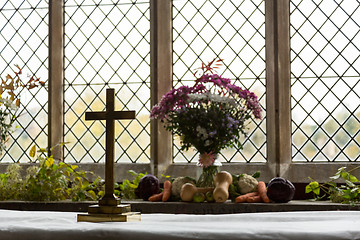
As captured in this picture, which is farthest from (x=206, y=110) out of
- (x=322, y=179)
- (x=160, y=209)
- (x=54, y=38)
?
(x=54, y=38)

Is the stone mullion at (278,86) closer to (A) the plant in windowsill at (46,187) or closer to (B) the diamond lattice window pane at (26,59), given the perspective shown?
(A) the plant in windowsill at (46,187)

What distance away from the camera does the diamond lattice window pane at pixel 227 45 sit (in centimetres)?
530

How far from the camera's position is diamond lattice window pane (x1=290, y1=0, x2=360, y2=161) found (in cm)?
511

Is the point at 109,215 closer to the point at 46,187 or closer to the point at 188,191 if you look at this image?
the point at 188,191

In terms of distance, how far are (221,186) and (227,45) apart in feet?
6.21

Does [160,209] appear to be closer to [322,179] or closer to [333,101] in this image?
[322,179]

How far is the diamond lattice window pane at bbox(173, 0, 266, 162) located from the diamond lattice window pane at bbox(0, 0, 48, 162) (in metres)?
1.39

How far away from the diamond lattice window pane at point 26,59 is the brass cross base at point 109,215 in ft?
14.0

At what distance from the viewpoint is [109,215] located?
162 cm

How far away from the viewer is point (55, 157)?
18.3ft

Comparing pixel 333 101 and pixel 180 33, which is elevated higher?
pixel 180 33

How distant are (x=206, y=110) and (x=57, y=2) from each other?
236cm

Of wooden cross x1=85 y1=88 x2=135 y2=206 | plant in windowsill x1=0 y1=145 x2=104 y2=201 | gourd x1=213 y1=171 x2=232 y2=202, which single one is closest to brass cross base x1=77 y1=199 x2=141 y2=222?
wooden cross x1=85 y1=88 x2=135 y2=206

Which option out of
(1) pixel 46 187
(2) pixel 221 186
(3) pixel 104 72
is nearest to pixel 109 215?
(2) pixel 221 186
